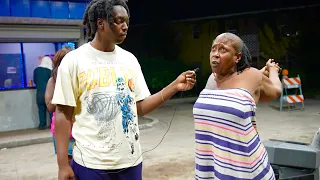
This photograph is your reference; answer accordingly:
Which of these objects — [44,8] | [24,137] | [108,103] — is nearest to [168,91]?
[108,103]

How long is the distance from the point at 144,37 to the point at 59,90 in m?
26.5

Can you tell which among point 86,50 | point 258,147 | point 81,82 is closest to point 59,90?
point 81,82

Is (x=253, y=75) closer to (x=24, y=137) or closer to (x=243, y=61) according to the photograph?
(x=243, y=61)

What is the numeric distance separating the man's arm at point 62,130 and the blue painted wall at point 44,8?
7.66 metres

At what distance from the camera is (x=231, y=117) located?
2117 millimetres

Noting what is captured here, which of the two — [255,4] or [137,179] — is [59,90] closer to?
[137,179]

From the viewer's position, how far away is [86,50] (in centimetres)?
219

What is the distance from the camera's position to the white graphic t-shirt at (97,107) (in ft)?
6.84

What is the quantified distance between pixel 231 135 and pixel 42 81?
7.99m

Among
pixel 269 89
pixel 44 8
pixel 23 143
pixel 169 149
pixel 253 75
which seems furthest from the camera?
pixel 44 8

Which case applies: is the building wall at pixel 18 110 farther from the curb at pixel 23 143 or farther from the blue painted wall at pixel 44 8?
the blue painted wall at pixel 44 8

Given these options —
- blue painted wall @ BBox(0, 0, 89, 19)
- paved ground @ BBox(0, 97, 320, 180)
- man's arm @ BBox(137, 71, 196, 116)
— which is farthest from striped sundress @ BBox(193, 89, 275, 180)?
blue painted wall @ BBox(0, 0, 89, 19)

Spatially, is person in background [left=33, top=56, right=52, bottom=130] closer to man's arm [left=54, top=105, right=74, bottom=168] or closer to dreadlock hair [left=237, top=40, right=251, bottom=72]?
man's arm [left=54, top=105, right=74, bottom=168]

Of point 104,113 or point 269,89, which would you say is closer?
point 104,113
